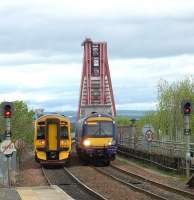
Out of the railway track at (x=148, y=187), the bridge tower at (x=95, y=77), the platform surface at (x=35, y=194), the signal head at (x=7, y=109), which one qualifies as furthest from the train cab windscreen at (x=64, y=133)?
the bridge tower at (x=95, y=77)

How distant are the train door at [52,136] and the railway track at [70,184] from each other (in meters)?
1.34

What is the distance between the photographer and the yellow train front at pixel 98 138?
121 feet

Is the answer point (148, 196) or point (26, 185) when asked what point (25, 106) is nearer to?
point (26, 185)

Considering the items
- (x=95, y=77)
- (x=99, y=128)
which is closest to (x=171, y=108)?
(x=99, y=128)

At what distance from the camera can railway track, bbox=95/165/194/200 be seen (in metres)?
20.5

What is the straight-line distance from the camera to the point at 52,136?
36469mm

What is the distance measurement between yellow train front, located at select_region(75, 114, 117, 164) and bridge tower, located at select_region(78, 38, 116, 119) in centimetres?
9020

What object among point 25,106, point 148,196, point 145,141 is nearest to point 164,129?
point 25,106

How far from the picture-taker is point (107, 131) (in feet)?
122

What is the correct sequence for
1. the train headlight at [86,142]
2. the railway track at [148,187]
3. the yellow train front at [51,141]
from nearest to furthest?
1. the railway track at [148,187]
2. the yellow train front at [51,141]
3. the train headlight at [86,142]

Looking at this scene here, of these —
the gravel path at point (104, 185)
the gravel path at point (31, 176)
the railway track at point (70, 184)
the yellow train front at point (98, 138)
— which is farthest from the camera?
the yellow train front at point (98, 138)

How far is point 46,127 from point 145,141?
20.2ft

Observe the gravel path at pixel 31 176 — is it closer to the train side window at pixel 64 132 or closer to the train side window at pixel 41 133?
the train side window at pixel 41 133

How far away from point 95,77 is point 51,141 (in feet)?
395
